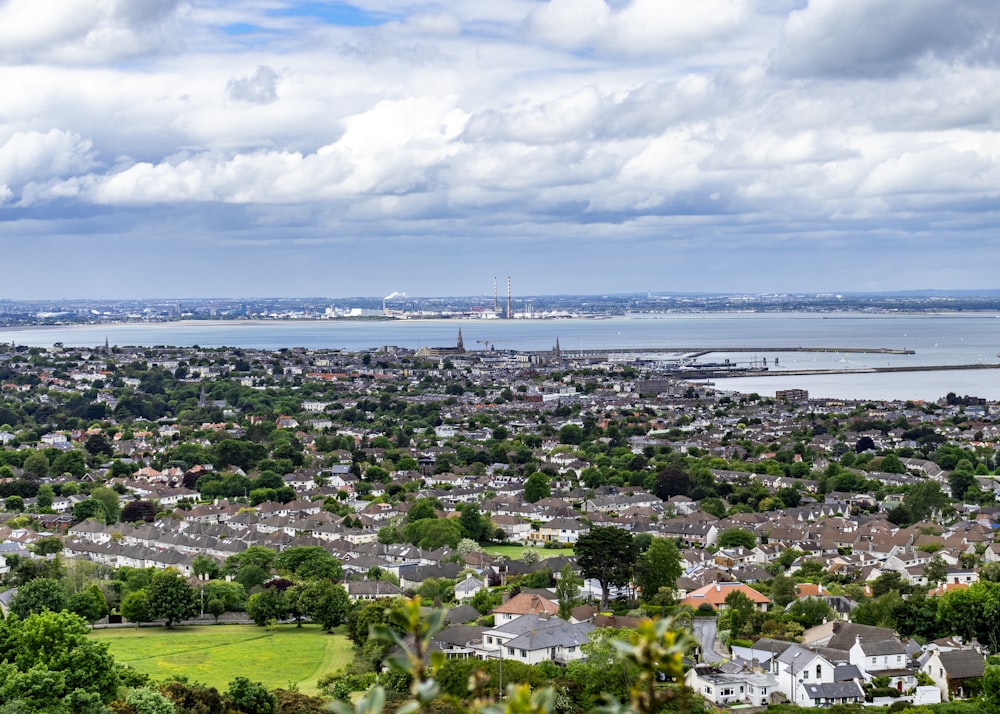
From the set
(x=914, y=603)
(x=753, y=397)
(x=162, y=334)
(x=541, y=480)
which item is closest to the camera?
(x=914, y=603)

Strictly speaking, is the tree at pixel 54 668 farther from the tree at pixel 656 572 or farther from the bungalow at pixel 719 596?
the bungalow at pixel 719 596

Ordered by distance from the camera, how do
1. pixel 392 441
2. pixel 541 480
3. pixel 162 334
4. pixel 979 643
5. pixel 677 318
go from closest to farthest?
pixel 979 643 → pixel 541 480 → pixel 392 441 → pixel 162 334 → pixel 677 318

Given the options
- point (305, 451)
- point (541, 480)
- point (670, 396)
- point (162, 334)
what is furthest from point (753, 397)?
point (162, 334)

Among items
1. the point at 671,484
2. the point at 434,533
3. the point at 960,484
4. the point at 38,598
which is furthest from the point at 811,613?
the point at 960,484

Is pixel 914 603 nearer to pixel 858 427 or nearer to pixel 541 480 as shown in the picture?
pixel 541 480

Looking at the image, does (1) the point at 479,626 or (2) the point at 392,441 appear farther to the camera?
(2) the point at 392,441

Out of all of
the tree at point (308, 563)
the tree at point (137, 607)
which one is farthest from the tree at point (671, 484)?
the tree at point (137, 607)

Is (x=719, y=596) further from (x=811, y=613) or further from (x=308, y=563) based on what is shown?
(x=308, y=563)
